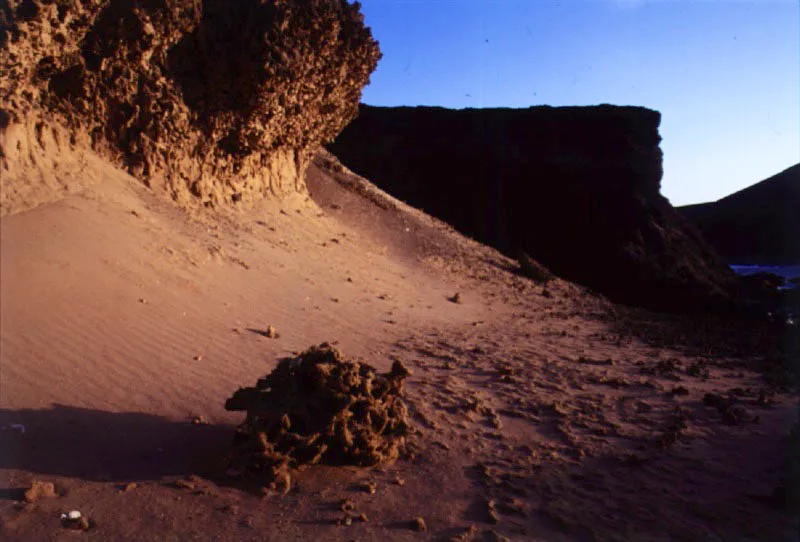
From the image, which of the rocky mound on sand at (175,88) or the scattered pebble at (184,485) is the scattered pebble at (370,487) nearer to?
the scattered pebble at (184,485)

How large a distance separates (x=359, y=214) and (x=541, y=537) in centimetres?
1226

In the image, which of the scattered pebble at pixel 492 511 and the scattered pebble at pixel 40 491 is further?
the scattered pebble at pixel 492 511

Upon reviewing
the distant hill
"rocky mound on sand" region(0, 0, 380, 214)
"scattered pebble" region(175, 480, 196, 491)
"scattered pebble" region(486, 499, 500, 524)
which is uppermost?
the distant hill

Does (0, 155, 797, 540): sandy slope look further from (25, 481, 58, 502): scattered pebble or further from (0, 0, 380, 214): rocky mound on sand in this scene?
(0, 0, 380, 214): rocky mound on sand

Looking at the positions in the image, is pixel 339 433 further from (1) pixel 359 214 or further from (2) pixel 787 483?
(1) pixel 359 214

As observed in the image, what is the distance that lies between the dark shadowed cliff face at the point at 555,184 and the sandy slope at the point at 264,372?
17.4 metres

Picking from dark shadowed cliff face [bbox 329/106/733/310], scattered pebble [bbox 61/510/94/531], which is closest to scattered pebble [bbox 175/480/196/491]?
scattered pebble [bbox 61/510/94/531]

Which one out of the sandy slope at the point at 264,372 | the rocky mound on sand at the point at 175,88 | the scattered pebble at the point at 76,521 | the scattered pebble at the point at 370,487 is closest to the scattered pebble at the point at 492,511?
the sandy slope at the point at 264,372

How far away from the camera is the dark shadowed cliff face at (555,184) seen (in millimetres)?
24297

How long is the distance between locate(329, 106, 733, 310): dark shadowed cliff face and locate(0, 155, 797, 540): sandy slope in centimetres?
1742

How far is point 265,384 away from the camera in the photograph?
3.75 m

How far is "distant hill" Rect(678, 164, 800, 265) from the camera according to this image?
43.2m

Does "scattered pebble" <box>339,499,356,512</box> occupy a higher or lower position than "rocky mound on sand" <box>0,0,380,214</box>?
lower

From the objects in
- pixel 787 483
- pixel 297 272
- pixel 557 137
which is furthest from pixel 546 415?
pixel 557 137
